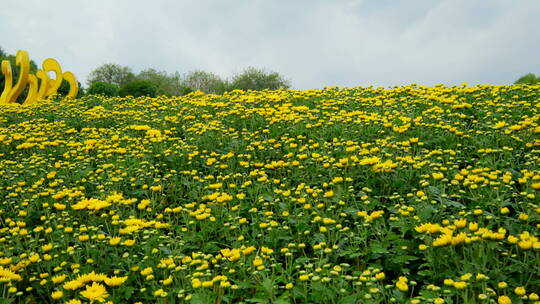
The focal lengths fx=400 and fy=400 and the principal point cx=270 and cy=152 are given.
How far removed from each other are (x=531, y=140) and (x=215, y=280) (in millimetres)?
4733

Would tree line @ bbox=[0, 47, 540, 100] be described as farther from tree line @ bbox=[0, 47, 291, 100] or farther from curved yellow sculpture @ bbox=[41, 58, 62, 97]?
curved yellow sculpture @ bbox=[41, 58, 62, 97]

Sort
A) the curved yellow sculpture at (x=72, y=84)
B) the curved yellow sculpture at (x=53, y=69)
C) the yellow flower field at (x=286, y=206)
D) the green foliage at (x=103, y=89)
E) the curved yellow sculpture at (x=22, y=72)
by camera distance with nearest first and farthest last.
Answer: the yellow flower field at (x=286, y=206) → the curved yellow sculpture at (x=22, y=72) → the curved yellow sculpture at (x=53, y=69) → the curved yellow sculpture at (x=72, y=84) → the green foliage at (x=103, y=89)

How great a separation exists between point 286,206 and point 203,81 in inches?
2171

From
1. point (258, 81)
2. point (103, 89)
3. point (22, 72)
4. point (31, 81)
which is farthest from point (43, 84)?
point (258, 81)

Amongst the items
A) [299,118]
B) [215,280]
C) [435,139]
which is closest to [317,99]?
[299,118]

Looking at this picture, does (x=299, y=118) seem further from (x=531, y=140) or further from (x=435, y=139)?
(x=531, y=140)

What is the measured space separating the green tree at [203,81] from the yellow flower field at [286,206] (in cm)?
4722

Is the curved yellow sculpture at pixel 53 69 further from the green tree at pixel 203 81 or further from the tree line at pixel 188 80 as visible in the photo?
the green tree at pixel 203 81

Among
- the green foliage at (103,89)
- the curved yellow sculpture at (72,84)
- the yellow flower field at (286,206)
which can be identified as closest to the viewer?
Result: the yellow flower field at (286,206)

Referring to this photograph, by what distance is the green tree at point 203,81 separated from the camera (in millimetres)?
55400

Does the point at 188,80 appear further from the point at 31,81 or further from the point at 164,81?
the point at 31,81

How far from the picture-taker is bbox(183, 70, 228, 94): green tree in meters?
55.4

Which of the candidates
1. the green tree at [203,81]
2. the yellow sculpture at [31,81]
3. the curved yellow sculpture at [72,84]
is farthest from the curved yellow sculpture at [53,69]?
the green tree at [203,81]

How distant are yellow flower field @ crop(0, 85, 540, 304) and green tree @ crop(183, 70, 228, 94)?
47.2 meters
